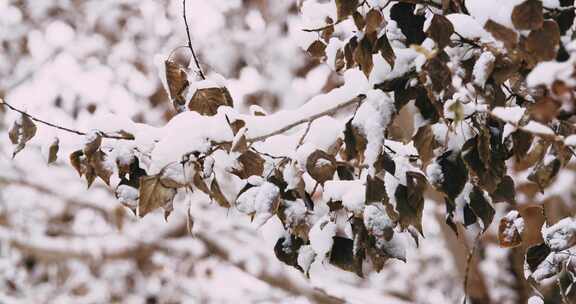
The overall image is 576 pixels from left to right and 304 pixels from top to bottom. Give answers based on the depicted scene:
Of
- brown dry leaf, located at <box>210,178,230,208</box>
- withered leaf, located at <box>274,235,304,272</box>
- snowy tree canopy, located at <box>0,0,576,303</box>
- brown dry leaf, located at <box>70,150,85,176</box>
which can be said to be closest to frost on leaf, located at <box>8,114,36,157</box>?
snowy tree canopy, located at <box>0,0,576,303</box>

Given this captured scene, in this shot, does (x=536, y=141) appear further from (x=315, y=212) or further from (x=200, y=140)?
(x=200, y=140)

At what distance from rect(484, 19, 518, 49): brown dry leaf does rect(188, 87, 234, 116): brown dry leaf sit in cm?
58

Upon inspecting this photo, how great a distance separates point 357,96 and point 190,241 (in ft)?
11.4

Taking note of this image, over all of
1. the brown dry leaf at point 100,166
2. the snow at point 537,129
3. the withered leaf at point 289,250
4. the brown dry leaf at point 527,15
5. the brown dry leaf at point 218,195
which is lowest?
the withered leaf at point 289,250

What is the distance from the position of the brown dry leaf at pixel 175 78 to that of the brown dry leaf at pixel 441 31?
0.57m

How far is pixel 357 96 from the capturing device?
114 cm

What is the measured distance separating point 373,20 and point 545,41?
0.93 ft

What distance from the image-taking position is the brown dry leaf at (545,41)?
805 millimetres

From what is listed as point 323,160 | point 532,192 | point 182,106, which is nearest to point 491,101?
point 323,160

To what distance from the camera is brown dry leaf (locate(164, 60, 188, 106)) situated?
128 cm

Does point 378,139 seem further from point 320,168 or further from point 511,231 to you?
point 511,231

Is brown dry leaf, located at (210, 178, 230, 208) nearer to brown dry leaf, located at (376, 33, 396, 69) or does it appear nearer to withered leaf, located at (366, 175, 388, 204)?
withered leaf, located at (366, 175, 388, 204)

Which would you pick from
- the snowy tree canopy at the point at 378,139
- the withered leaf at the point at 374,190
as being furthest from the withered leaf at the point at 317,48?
the withered leaf at the point at 374,190

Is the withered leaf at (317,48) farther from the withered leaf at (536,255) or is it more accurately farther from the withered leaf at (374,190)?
the withered leaf at (536,255)
